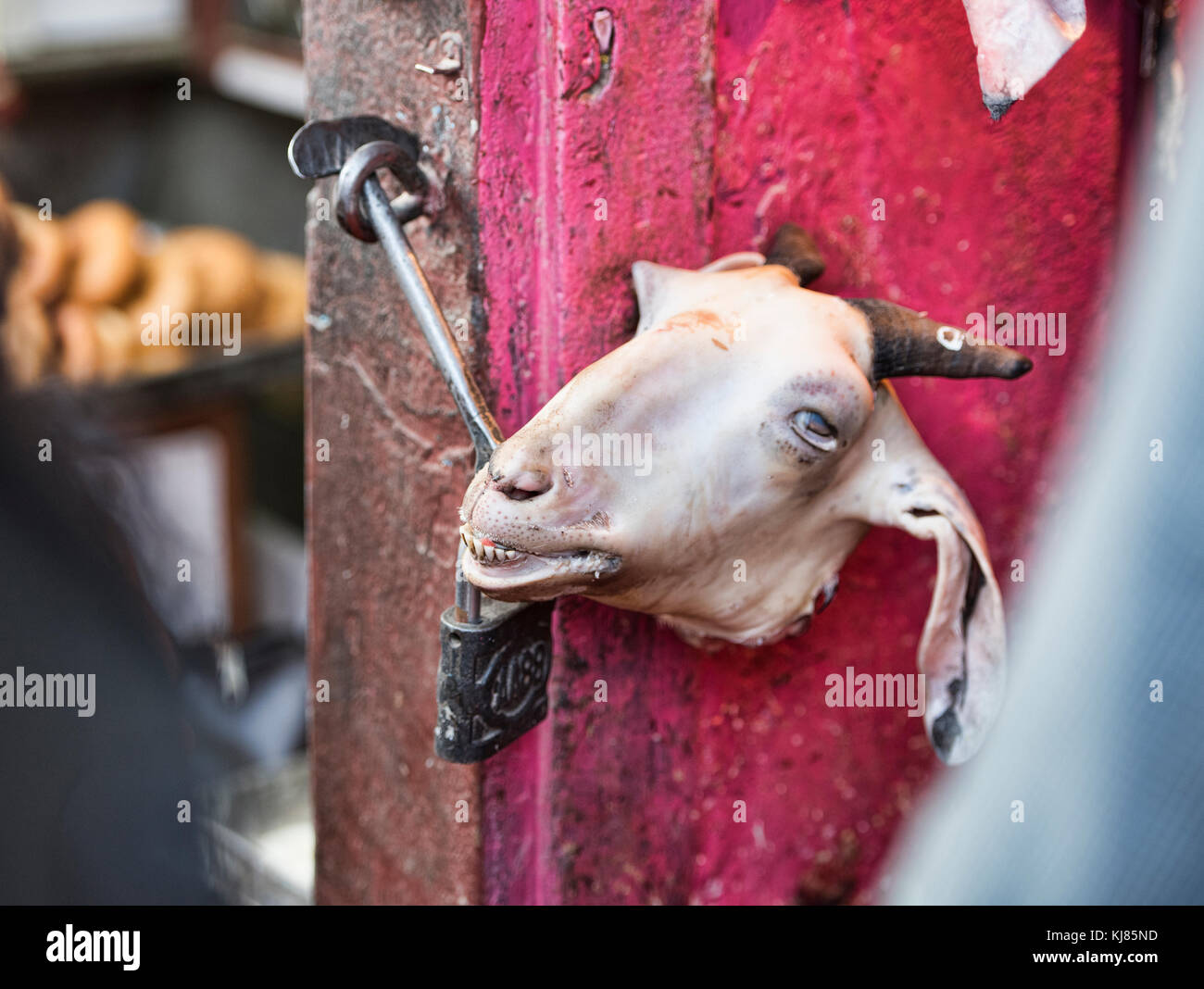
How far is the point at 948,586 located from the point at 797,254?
352 mm

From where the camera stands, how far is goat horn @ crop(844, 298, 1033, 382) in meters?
1.11

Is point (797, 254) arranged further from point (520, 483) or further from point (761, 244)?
point (520, 483)

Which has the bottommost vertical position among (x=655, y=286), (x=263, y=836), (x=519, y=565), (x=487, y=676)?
(x=263, y=836)

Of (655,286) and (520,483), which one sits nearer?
(520,483)

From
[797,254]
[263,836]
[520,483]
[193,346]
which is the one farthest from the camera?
[193,346]

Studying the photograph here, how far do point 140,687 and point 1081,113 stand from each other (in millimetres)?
1249

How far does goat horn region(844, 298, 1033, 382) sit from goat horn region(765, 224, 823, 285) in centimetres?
8

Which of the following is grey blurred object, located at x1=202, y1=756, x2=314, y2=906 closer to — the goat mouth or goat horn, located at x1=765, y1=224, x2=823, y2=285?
the goat mouth

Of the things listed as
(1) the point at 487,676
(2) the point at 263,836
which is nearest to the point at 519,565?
(1) the point at 487,676

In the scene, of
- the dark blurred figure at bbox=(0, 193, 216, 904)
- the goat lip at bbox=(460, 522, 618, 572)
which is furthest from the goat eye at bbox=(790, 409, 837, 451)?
the dark blurred figure at bbox=(0, 193, 216, 904)

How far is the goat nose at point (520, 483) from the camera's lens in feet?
3.28

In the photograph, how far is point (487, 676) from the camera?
112 cm

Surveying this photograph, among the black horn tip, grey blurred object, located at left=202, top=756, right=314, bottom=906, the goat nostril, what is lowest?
grey blurred object, located at left=202, top=756, right=314, bottom=906
